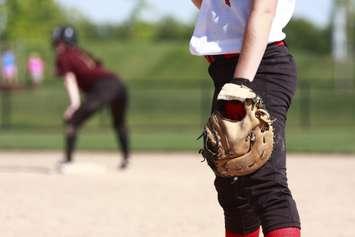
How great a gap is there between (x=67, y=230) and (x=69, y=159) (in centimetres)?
466

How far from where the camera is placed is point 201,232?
654 centimetres

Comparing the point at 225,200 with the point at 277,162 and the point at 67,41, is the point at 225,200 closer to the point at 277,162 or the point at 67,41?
the point at 277,162

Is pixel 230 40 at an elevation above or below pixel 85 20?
above

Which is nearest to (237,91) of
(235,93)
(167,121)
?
(235,93)

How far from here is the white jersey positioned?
3.99 metres

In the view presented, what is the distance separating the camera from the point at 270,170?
3963mm

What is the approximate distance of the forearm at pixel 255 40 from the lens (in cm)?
381

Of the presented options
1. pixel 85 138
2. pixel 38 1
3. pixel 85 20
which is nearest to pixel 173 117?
pixel 38 1

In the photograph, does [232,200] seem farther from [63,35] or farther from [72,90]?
[63,35]

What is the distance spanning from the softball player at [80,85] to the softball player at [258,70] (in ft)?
22.9

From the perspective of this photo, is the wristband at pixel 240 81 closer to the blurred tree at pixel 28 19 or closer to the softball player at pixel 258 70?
the softball player at pixel 258 70

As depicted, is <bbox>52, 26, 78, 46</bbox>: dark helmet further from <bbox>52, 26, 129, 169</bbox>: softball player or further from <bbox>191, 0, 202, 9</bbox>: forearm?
<bbox>191, 0, 202, 9</bbox>: forearm

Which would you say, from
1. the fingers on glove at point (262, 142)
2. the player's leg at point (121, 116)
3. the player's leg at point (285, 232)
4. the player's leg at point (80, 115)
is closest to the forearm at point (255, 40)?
the fingers on glove at point (262, 142)

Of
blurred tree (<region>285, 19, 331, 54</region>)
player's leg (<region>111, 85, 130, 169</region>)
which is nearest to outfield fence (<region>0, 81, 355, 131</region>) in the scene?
player's leg (<region>111, 85, 130, 169</region>)
